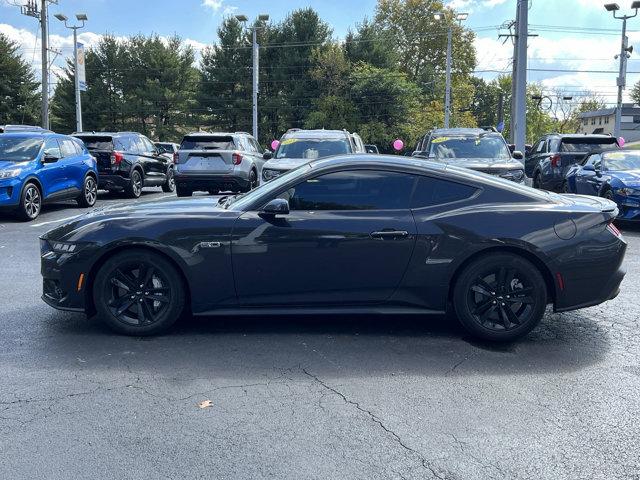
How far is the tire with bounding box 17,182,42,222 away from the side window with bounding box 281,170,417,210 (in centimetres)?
863

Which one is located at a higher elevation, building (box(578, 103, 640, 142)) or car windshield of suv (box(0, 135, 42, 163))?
building (box(578, 103, 640, 142))

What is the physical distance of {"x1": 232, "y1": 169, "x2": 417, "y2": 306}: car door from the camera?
16.1 feet

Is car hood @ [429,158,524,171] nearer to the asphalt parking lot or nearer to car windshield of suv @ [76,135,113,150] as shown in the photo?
the asphalt parking lot

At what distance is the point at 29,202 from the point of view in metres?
12.1

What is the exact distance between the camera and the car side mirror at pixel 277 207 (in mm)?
4879

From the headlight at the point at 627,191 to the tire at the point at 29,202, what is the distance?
10944mm

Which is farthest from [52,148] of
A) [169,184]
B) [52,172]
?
[169,184]

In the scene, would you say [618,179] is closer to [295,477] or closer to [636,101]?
[295,477]

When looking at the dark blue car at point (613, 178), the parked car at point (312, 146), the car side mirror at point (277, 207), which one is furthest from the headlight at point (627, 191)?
the car side mirror at point (277, 207)

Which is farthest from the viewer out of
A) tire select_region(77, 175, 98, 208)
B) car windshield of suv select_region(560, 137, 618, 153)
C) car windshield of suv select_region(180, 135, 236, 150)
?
car windshield of suv select_region(560, 137, 618, 153)

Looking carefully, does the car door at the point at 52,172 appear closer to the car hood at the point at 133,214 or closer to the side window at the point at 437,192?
the car hood at the point at 133,214

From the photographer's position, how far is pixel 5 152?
12336 mm

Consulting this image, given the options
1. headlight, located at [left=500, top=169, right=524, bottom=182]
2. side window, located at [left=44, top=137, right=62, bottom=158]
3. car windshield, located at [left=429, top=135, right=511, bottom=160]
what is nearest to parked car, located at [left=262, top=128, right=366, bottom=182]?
car windshield, located at [left=429, top=135, right=511, bottom=160]

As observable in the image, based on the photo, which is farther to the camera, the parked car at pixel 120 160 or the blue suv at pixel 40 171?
the parked car at pixel 120 160
